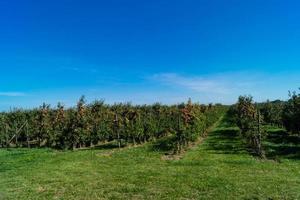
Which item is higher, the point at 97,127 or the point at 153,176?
the point at 97,127

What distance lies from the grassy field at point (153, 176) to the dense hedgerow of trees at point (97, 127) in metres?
4.36

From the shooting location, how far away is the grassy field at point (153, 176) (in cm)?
1141

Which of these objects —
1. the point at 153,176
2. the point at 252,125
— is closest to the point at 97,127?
the point at 252,125

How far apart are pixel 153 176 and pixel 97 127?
1583 centimetres

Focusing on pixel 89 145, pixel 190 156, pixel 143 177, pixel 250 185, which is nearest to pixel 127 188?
pixel 143 177

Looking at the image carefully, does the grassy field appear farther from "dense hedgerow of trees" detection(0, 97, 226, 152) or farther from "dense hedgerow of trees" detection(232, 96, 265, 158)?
"dense hedgerow of trees" detection(0, 97, 226, 152)

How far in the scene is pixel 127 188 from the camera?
1212 cm

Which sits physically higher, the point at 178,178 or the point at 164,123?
the point at 164,123

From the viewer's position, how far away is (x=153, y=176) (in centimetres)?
1411

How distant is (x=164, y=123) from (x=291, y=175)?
20193 mm

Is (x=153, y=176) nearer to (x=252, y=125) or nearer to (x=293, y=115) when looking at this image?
(x=252, y=125)

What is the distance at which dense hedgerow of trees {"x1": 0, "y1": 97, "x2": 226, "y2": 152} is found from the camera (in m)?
24.9

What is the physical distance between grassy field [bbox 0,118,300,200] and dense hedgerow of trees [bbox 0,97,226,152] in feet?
14.3

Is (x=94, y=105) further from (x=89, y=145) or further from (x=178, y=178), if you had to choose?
(x=178, y=178)
